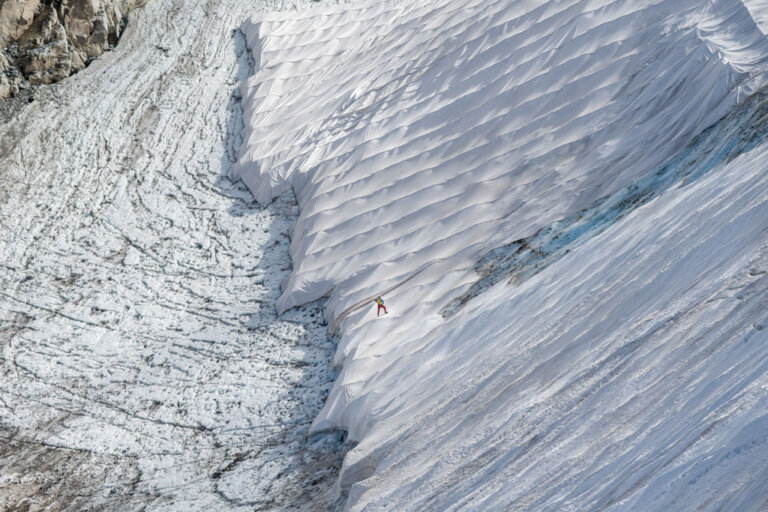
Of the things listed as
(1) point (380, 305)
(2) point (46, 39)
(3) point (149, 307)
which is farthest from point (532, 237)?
(2) point (46, 39)

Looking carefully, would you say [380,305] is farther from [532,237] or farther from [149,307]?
[149,307]

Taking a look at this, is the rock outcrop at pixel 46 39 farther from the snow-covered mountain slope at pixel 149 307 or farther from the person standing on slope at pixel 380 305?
the person standing on slope at pixel 380 305

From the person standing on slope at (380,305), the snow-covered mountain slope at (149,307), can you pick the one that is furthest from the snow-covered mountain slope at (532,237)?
the snow-covered mountain slope at (149,307)

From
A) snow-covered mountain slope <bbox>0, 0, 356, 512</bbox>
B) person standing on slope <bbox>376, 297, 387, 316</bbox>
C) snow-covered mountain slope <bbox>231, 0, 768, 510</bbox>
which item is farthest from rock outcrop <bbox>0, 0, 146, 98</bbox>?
person standing on slope <bbox>376, 297, 387, 316</bbox>

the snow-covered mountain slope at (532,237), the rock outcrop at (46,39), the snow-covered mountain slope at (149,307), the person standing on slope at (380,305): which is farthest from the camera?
the rock outcrop at (46,39)

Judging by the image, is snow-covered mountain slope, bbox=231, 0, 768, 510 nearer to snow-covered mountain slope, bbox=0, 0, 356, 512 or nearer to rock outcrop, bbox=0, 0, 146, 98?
snow-covered mountain slope, bbox=0, 0, 356, 512
